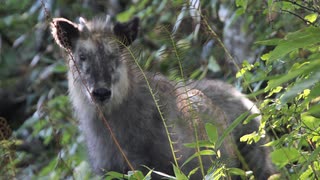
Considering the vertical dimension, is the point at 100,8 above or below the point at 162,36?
below

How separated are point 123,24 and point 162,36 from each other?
251 centimetres

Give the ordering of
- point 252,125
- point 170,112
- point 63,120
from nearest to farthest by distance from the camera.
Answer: point 170,112 < point 252,125 < point 63,120

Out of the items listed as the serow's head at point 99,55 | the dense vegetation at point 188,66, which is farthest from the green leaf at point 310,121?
the serow's head at point 99,55

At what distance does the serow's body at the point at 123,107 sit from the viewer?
508 cm

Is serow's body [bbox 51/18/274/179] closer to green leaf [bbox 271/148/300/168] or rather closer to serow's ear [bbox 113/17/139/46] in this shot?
serow's ear [bbox 113/17/139/46]

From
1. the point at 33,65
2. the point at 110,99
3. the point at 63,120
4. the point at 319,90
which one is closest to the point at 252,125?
the point at 110,99

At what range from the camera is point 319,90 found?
2.16 meters

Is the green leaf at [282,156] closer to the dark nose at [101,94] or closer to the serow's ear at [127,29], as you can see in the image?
the dark nose at [101,94]

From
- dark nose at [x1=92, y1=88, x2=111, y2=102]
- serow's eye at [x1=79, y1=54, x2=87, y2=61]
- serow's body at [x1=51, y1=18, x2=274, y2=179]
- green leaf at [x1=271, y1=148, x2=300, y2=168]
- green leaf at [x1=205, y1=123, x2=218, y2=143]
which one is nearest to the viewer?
green leaf at [x1=271, y1=148, x2=300, y2=168]

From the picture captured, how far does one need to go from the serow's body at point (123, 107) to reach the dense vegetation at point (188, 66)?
0.20 m

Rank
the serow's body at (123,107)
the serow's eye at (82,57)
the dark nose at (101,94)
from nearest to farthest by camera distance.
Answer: the serow's body at (123,107) → the dark nose at (101,94) → the serow's eye at (82,57)

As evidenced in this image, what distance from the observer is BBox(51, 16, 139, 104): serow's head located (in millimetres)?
5242

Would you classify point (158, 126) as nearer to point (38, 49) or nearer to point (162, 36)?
point (162, 36)

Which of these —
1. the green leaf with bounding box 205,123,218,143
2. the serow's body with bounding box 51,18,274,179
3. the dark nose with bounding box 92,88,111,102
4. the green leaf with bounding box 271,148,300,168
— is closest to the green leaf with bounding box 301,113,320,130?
the green leaf with bounding box 271,148,300,168
